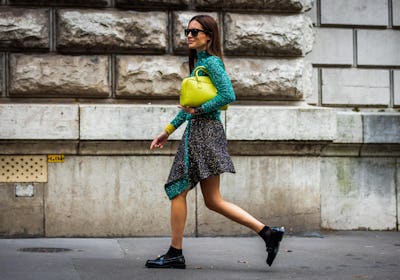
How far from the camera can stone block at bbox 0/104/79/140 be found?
7395mm

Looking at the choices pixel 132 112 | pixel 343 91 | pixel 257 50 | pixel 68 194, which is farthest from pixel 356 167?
pixel 68 194

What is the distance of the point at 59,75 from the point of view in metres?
7.57

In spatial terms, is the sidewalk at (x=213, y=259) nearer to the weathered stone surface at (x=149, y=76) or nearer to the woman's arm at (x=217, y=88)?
the woman's arm at (x=217, y=88)

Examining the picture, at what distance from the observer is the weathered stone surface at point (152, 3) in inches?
304

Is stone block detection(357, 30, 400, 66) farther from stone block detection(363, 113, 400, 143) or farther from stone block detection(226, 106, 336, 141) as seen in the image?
stone block detection(226, 106, 336, 141)

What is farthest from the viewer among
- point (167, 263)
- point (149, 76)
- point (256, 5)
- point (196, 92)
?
point (256, 5)

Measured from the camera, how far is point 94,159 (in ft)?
25.0

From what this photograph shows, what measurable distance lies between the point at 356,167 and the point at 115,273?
4.10 meters

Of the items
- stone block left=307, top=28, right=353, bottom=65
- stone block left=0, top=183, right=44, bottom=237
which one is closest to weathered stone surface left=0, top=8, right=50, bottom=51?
stone block left=0, top=183, right=44, bottom=237

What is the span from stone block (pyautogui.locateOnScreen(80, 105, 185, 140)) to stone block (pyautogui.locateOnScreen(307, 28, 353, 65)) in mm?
2048

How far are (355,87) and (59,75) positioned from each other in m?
3.41

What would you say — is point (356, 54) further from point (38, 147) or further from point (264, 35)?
point (38, 147)

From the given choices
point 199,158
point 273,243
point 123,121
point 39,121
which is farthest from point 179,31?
point 273,243

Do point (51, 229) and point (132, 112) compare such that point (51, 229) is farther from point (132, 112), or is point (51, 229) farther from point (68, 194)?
point (132, 112)
